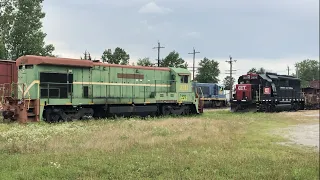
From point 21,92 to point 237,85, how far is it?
20.0 metres

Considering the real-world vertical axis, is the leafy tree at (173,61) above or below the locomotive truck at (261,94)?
above

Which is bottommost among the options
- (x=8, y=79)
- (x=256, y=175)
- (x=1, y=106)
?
(x=256, y=175)

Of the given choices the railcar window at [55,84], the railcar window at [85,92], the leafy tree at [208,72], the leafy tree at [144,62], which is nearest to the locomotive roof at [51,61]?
the railcar window at [55,84]

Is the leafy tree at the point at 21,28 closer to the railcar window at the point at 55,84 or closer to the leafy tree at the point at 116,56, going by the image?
the railcar window at the point at 55,84

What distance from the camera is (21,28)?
40.4 meters

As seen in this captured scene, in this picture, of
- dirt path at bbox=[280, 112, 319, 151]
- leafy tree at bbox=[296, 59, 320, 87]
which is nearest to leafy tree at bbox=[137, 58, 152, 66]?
leafy tree at bbox=[296, 59, 320, 87]

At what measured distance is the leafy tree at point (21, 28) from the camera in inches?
1593

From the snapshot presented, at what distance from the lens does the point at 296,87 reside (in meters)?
35.7

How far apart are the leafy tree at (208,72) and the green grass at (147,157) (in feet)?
213

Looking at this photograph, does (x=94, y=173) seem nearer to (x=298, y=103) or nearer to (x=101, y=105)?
(x=101, y=105)

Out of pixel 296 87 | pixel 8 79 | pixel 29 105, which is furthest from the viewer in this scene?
pixel 296 87

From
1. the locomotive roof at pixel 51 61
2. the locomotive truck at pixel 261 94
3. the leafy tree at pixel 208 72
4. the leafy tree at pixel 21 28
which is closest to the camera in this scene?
the locomotive roof at pixel 51 61

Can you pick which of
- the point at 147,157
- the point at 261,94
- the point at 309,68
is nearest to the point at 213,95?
the point at 261,94

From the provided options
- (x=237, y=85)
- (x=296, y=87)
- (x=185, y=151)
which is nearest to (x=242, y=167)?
(x=185, y=151)
